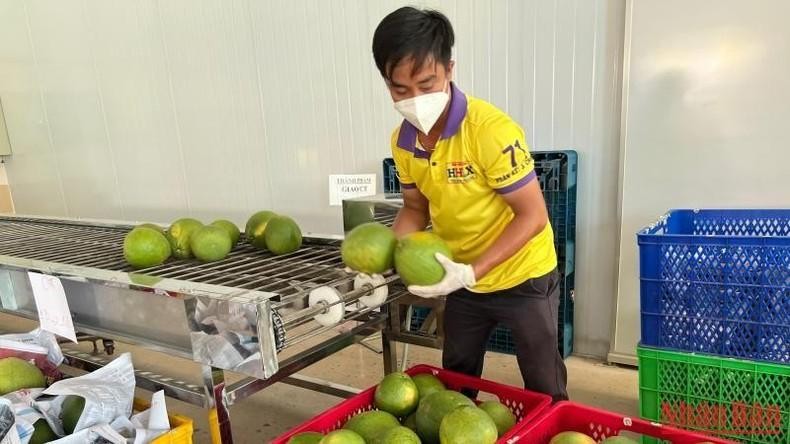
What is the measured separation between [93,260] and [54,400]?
19.7 inches

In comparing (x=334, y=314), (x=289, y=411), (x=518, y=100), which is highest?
(x=518, y=100)

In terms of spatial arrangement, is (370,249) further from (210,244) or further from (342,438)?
(210,244)

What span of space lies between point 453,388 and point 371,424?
0.95ft

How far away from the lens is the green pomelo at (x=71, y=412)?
127 centimetres

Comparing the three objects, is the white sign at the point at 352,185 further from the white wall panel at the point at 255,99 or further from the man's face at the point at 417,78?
the man's face at the point at 417,78

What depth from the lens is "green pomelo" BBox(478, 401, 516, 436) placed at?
43.3 inches

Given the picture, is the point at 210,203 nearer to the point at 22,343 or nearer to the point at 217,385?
the point at 22,343

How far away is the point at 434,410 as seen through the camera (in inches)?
42.8

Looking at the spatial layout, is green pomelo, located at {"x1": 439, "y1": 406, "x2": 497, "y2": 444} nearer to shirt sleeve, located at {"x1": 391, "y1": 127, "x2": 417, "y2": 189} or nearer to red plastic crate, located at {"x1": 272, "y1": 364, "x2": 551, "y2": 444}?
red plastic crate, located at {"x1": 272, "y1": 364, "x2": 551, "y2": 444}

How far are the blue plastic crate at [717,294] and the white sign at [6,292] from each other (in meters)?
1.96

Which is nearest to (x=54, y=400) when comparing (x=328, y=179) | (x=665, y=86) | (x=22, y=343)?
(x=22, y=343)

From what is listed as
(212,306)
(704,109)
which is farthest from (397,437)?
(704,109)

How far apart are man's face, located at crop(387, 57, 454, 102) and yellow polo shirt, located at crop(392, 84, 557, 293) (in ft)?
0.26

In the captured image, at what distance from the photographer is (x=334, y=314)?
1.27 m
